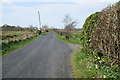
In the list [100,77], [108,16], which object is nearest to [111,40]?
[108,16]

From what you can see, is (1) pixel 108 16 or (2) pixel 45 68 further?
(2) pixel 45 68

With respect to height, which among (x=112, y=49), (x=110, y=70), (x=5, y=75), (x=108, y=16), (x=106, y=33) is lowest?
(x=5, y=75)

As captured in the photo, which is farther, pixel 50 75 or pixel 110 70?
pixel 50 75

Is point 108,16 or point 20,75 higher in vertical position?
point 108,16

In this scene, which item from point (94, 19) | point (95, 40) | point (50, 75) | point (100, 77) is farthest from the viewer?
point (94, 19)

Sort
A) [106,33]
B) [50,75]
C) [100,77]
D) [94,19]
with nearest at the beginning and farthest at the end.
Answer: [100,77] → [106,33] → [50,75] → [94,19]

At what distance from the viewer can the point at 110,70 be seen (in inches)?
277

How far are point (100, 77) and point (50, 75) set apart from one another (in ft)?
7.40

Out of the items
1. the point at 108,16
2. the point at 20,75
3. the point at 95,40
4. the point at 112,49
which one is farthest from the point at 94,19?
the point at 20,75

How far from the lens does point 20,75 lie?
25.5ft

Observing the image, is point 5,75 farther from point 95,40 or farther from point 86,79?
point 95,40

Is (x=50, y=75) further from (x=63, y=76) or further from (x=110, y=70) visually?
(x=110, y=70)

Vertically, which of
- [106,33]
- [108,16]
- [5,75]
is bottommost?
[5,75]

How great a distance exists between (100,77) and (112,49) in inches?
49.5
